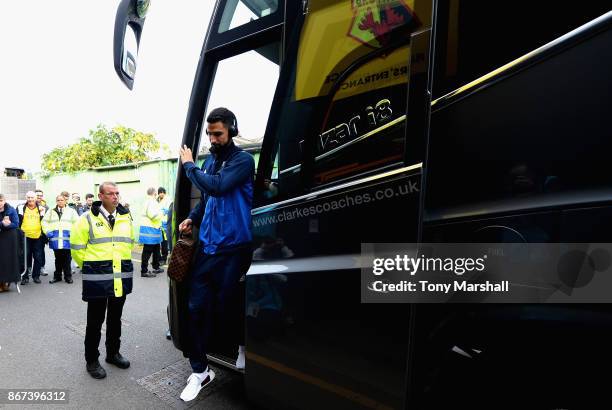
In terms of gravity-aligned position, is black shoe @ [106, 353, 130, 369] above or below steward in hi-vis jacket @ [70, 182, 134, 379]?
below

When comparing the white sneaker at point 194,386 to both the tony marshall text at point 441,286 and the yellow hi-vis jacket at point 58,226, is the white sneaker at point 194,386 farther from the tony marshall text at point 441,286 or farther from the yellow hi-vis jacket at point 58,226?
the yellow hi-vis jacket at point 58,226

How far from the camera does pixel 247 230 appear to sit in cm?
233

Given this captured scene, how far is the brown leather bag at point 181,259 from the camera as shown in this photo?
2477 mm

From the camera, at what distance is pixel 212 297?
2428 mm

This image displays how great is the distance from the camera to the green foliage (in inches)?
1091

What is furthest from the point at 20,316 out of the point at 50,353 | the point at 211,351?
the point at 211,351

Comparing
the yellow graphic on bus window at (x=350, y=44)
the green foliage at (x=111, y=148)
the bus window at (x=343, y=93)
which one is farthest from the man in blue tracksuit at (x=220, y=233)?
the green foliage at (x=111, y=148)

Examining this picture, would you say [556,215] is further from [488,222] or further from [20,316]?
[20,316]

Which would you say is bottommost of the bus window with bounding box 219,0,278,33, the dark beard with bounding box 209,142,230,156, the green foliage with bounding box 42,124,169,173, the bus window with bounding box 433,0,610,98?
the dark beard with bounding box 209,142,230,156

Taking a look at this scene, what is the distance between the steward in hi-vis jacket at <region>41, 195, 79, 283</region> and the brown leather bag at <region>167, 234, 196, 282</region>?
5270mm

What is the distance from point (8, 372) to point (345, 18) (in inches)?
145

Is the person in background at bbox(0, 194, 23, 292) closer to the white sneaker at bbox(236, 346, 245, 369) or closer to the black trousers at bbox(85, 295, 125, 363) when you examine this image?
the black trousers at bbox(85, 295, 125, 363)

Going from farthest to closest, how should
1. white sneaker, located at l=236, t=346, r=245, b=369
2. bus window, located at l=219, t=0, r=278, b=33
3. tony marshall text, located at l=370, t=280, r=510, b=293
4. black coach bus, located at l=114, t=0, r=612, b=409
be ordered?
white sneaker, located at l=236, t=346, r=245, b=369, bus window, located at l=219, t=0, r=278, b=33, tony marshall text, located at l=370, t=280, r=510, b=293, black coach bus, located at l=114, t=0, r=612, b=409

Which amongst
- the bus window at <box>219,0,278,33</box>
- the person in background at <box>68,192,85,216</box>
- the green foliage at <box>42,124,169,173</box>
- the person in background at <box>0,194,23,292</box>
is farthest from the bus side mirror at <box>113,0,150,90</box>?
the green foliage at <box>42,124,169,173</box>
